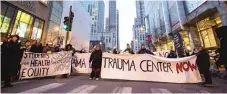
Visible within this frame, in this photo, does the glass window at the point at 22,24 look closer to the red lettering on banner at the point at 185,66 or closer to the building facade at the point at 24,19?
the building facade at the point at 24,19

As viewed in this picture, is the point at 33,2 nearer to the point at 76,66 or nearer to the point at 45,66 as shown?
the point at 76,66

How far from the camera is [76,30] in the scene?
138ft

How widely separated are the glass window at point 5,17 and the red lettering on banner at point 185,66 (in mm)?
14458

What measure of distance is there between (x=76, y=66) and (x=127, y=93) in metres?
6.44

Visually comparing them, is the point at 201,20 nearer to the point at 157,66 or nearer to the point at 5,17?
the point at 157,66

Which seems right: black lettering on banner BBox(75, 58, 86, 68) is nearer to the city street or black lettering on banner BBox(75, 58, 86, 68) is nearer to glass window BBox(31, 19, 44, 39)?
the city street

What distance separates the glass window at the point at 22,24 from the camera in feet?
48.8

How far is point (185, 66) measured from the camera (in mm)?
7145

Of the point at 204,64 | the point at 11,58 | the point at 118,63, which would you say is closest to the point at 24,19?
the point at 11,58

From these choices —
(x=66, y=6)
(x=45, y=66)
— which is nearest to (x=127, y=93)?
(x=45, y=66)

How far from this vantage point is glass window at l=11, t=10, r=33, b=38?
14879 millimetres

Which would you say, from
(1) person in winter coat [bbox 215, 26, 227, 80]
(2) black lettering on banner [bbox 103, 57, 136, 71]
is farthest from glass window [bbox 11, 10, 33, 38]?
(1) person in winter coat [bbox 215, 26, 227, 80]

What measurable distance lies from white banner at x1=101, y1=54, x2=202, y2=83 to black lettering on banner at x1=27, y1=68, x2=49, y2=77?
286 cm

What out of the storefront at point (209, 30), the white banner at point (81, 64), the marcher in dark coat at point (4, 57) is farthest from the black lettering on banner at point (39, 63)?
the storefront at point (209, 30)
